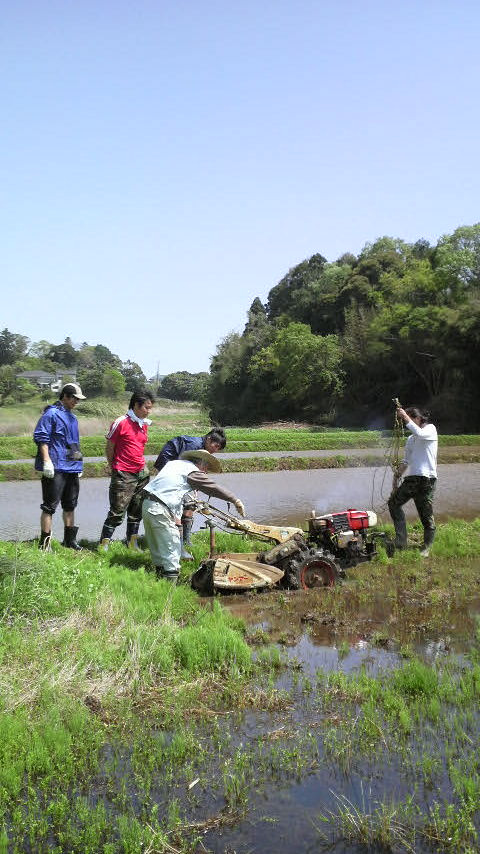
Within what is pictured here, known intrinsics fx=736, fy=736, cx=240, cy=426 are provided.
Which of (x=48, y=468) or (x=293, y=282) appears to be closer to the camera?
(x=48, y=468)

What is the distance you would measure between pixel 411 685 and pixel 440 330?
38624 mm

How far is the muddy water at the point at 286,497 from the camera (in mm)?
10961

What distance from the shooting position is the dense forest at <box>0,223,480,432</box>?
135ft

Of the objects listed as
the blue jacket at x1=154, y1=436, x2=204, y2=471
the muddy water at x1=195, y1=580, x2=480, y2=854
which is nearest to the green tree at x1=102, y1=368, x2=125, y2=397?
the blue jacket at x1=154, y1=436, x2=204, y2=471

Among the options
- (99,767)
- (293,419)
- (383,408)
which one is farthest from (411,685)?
(293,419)

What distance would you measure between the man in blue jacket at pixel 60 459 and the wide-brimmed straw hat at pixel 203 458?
1602 millimetres

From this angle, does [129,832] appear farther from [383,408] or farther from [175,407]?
[175,407]

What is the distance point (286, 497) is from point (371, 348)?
3449 cm

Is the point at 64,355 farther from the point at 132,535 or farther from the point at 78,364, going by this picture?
the point at 132,535

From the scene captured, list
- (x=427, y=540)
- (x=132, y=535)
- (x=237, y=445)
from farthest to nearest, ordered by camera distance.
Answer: (x=237, y=445)
(x=427, y=540)
(x=132, y=535)

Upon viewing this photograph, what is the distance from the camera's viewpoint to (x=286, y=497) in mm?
13844

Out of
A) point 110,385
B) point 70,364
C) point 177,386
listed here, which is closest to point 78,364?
point 70,364

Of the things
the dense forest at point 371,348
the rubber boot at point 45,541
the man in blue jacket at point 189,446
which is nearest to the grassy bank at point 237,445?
the dense forest at point 371,348

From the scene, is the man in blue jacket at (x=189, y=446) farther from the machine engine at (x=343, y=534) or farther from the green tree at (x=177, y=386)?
the green tree at (x=177, y=386)
